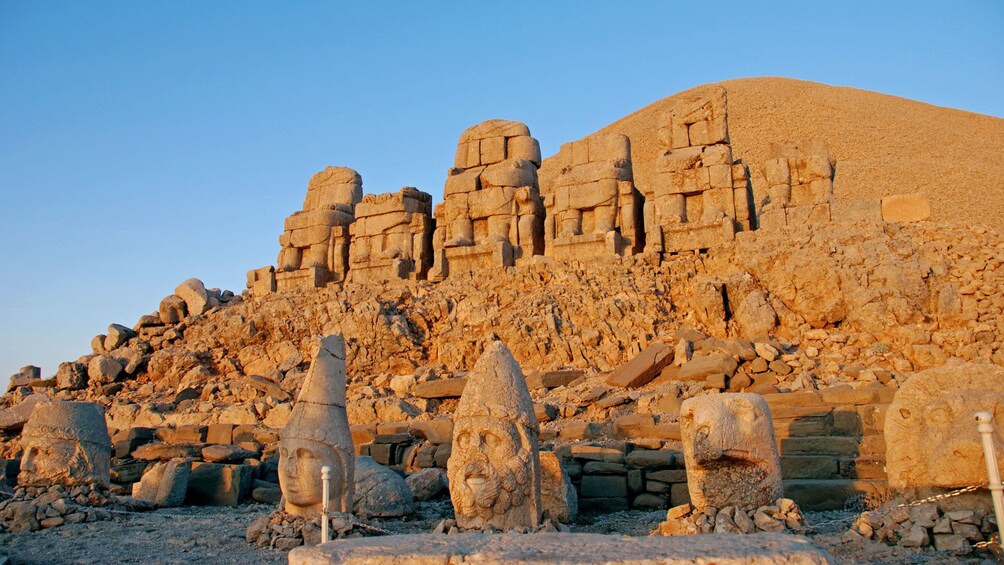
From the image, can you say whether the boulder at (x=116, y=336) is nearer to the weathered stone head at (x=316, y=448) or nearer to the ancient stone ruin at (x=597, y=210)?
the ancient stone ruin at (x=597, y=210)

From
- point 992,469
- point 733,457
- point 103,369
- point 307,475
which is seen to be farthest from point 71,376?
point 992,469

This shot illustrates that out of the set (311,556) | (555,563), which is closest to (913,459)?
(555,563)

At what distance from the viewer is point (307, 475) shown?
7254 mm

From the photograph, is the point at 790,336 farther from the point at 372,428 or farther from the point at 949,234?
the point at 372,428

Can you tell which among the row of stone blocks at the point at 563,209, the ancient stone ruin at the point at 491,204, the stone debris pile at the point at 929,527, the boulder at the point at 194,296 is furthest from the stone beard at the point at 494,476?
the boulder at the point at 194,296

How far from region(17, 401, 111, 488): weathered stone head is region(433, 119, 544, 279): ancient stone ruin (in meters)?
9.08

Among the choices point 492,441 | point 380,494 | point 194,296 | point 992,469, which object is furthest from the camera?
point 194,296

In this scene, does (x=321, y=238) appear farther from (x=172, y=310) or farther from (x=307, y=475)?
(x=307, y=475)

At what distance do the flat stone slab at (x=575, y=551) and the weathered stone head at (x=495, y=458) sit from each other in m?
2.07

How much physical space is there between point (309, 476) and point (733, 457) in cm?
360

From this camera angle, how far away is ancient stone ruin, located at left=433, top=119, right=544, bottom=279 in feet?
56.8

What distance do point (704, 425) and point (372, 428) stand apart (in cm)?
620

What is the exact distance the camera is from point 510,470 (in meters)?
6.23

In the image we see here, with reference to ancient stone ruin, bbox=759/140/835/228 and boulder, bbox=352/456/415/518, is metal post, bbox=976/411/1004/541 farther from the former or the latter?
ancient stone ruin, bbox=759/140/835/228
